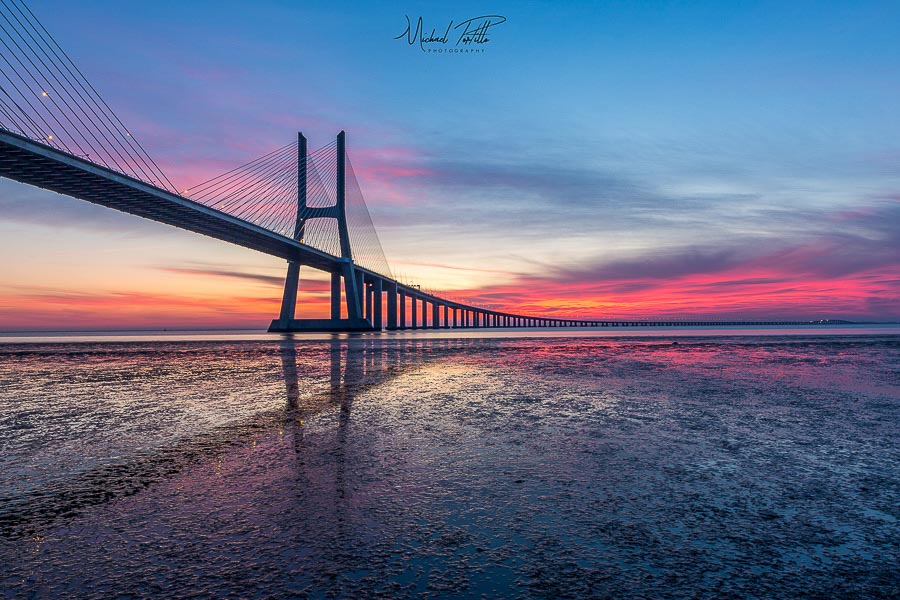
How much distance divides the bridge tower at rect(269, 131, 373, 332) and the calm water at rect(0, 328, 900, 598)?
50.9 meters

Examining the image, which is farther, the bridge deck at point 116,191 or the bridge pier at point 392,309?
the bridge pier at point 392,309

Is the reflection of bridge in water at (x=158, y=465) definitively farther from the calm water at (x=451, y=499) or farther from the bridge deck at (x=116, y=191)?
the bridge deck at (x=116, y=191)

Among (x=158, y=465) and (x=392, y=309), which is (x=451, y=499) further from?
(x=392, y=309)

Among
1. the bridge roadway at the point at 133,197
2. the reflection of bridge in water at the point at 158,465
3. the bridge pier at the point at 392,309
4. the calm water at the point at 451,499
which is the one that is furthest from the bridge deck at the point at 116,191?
the bridge pier at the point at 392,309

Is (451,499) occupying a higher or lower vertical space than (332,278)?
lower

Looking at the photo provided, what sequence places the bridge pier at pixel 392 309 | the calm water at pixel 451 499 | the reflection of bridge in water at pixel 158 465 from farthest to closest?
1. the bridge pier at pixel 392 309
2. the reflection of bridge in water at pixel 158 465
3. the calm water at pixel 451 499

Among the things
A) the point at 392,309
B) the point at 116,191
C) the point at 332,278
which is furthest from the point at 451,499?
the point at 392,309

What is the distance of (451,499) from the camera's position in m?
2.87

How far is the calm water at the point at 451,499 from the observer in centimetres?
198

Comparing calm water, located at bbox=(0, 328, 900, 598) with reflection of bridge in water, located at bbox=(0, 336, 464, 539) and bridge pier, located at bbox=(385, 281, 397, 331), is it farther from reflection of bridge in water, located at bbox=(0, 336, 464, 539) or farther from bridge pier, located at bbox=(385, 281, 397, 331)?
bridge pier, located at bbox=(385, 281, 397, 331)

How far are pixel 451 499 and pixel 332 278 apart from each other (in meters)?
59.4

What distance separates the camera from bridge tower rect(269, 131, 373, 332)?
2226 inches

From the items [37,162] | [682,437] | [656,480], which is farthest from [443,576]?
[37,162]

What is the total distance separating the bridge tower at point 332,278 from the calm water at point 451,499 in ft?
167
